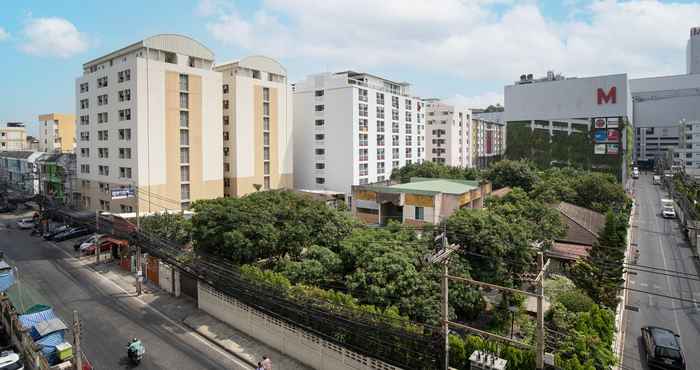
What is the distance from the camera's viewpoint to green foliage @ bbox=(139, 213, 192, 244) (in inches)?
1135

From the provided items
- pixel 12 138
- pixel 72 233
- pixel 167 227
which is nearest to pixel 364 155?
pixel 167 227

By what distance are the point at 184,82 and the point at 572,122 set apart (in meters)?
58.5

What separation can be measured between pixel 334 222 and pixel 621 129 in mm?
60266

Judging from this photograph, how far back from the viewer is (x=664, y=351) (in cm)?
1670

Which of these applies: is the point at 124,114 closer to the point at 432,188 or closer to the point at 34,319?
the point at 34,319

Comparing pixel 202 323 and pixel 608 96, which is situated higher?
pixel 608 96

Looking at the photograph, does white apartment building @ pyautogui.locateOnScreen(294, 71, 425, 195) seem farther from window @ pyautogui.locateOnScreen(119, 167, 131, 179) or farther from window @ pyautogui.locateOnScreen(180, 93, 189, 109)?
window @ pyautogui.locateOnScreen(119, 167, 131, 179)

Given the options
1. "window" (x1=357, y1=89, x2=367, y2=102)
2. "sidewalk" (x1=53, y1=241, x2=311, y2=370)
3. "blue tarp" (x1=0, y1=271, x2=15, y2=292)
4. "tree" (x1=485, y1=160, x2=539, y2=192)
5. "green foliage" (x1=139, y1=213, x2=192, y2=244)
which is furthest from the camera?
"window" (x1=357, y1=89, x2=367, y2=102)

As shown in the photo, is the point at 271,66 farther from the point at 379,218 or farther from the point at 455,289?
the point at 455,289

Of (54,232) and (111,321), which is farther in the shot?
(54,232)

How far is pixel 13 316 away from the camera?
61.7 ft

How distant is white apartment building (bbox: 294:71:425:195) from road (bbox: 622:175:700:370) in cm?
2788

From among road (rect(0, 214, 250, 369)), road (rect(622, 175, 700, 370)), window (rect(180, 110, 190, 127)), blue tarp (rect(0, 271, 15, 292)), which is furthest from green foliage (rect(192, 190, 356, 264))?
window (rect(180, 110, 190, 127))

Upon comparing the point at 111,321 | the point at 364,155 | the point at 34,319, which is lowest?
the point at 111,321
